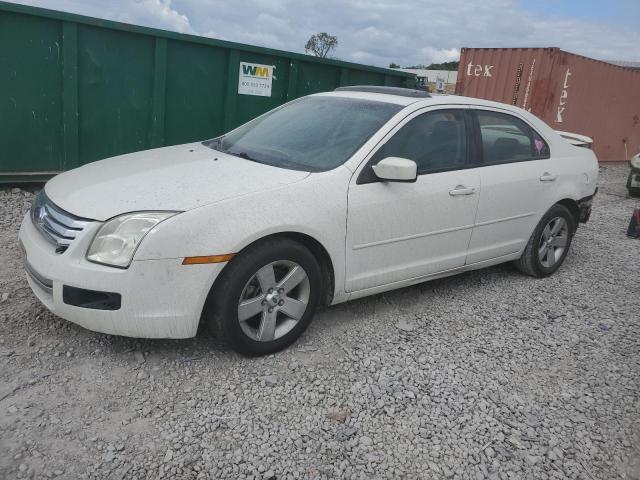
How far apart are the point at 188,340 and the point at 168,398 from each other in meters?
0.59

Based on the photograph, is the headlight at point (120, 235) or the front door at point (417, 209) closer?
the headlight at point (120, 235)

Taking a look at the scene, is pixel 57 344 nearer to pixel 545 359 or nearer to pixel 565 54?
pixel 545 359

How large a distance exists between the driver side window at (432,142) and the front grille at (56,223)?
6.16 ft

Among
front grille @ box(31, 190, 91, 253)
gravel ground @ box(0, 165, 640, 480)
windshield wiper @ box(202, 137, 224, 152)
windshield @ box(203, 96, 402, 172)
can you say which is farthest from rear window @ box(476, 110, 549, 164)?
front grille @ box(31, 190, 91, 253)

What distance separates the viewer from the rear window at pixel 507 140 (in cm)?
438

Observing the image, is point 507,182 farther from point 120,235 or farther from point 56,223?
point 56,223

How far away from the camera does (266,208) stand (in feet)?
10.2

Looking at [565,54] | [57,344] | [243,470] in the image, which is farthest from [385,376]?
[565,54]

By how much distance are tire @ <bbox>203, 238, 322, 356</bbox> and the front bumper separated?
12 centimetres

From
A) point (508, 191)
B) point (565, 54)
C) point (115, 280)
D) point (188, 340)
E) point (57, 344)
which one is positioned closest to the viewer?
point (115, 280)

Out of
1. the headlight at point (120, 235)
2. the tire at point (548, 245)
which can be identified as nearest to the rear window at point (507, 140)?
the tire at point (548, 245)

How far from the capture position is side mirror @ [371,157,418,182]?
3432 mm

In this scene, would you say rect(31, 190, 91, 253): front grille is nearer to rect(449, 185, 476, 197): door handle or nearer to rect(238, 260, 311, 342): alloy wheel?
rect(238, 260, 311, 342): alloy wheel

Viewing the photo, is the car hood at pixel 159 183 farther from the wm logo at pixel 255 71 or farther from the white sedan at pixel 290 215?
the wm logo at pixel 255 71
